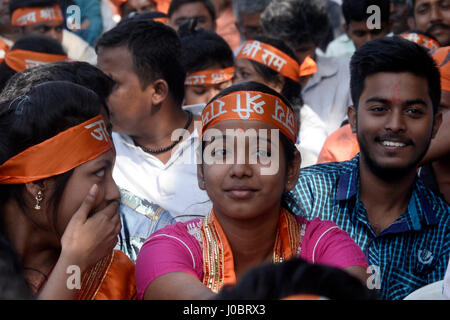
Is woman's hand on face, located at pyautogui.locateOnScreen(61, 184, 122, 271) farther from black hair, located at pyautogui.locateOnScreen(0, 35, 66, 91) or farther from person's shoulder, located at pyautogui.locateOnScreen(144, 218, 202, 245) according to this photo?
black hair, located at pyautogui.locateOnScreen(0, 35, 66, 91)

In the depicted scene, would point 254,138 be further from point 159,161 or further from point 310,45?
point 310,45

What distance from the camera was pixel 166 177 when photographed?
344cm

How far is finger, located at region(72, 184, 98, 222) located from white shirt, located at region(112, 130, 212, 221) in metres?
1.03

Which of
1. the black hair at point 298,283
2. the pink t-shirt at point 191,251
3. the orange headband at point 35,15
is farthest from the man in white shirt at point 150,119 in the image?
the orange headband at point 35,15

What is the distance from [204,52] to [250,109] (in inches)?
100

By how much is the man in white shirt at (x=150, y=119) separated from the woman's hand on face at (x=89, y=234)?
3.28ft

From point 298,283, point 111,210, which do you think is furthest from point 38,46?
point 298,283

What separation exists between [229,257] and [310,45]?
12.1 feet

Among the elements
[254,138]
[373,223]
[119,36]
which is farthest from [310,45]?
[254,138]

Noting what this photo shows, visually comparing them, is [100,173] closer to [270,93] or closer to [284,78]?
[270,93]

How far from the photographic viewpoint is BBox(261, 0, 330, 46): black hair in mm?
5754

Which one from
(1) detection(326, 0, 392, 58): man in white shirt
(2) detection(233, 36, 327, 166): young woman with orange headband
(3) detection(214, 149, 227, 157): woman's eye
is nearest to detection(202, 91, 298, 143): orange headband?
(3) detection(214, 149, 227, 157): woman's eye
